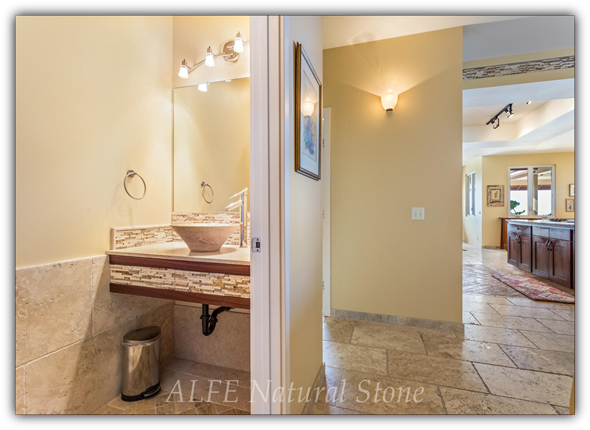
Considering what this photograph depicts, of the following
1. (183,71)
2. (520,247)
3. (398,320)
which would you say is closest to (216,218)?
(183,71)

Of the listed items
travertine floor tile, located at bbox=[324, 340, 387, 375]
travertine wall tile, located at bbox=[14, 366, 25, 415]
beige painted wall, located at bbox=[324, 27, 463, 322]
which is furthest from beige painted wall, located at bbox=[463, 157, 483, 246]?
travertine wall tile, located at bbox=[14, 366, 25, 415]

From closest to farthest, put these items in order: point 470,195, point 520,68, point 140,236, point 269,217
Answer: point 269,217
point 140,236
point 520,68
point 470,195

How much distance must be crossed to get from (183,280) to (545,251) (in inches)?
194

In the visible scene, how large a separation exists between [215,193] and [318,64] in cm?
113

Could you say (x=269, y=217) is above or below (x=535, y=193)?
below

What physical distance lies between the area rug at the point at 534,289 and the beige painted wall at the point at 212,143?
3835 mm

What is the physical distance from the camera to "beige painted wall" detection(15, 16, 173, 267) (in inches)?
51.2

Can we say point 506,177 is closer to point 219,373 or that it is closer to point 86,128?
point 219,373

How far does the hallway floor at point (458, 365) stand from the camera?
1615 mm

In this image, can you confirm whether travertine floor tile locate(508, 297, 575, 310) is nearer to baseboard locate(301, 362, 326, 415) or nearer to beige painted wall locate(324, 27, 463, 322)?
beige painted wall locate(324, 27, 463, 322)

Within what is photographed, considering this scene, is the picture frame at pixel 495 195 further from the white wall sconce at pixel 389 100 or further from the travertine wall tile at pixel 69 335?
the travertine wall tile at pixel 69 335

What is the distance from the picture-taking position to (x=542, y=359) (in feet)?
6.81

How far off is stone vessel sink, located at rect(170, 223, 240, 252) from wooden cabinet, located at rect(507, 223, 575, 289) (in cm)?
428
